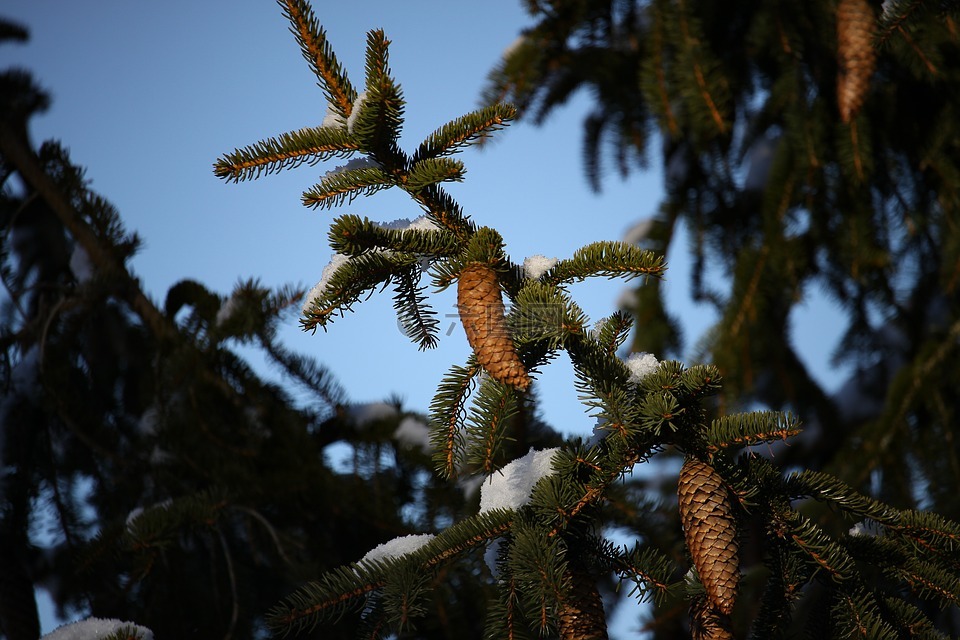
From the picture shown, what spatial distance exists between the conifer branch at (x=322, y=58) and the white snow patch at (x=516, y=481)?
0.59m

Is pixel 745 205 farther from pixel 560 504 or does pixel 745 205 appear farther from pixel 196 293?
pixel 560 504

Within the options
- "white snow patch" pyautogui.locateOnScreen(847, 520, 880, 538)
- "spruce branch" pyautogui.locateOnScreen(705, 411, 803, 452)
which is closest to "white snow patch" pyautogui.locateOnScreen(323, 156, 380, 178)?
"spruce branch" pyautogui.locateOnScreen(705, 411, 803, 452)

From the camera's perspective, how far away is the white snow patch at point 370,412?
237 centimetres

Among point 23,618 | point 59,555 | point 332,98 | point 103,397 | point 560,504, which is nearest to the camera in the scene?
point 560,504

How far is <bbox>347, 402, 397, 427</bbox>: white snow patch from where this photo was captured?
2.37 meters

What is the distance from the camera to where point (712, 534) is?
102cm

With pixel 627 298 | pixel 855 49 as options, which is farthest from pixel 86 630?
pixel 627 298

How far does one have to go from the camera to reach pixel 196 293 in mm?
2363

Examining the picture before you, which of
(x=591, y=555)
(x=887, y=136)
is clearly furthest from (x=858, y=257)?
(x=591, y=555)

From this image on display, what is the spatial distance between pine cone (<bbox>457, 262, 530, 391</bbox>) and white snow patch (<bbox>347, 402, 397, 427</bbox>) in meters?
1.32

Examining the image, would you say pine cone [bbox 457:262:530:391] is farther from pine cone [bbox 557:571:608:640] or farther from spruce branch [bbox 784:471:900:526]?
spruce branch [bbox 784:471:900:526]

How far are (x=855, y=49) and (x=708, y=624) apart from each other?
85.4 inches

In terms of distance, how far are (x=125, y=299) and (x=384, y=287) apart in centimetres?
141

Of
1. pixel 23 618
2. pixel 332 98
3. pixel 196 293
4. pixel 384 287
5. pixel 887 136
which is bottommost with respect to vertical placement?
pixel 23 618
